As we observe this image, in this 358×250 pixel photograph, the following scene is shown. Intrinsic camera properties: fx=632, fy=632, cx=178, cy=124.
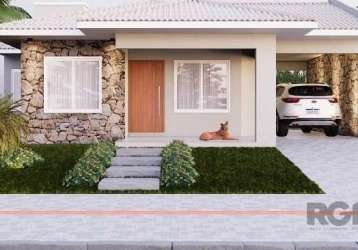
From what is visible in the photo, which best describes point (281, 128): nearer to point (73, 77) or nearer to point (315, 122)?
point (315, 122)

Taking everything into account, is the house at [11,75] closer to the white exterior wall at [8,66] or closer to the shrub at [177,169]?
the white exterior wall at [8,66]

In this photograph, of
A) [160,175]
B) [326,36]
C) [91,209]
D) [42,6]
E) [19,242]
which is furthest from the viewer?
[42,6]

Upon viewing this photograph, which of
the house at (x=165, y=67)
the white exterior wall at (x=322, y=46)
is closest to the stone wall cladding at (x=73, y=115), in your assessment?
the house at (x=165, y=67)

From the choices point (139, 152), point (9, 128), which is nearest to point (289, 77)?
point (139, 152)

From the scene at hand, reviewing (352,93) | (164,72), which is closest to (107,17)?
(164,72)

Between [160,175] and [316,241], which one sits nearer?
[316,241]

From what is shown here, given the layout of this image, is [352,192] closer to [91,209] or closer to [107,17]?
[91,209]

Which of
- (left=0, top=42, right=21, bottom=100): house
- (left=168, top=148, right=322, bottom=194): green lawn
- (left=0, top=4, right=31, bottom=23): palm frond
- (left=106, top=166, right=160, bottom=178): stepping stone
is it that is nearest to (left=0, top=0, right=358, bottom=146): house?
(left=168, top=148, right=322, bottom=194): green lawn

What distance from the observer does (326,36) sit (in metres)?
19.9

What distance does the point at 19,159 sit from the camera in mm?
14484

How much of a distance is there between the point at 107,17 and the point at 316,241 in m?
11.0

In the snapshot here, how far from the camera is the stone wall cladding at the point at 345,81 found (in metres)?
22.4

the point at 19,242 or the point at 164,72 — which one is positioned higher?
the point at 164,72

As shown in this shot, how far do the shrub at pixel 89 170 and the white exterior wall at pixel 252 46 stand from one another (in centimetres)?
463
